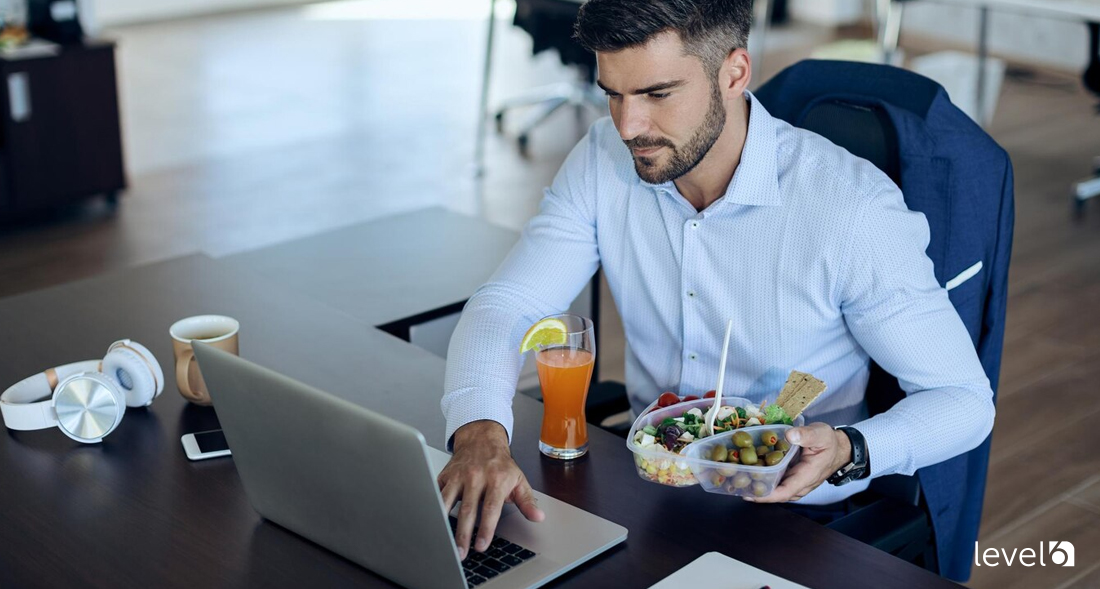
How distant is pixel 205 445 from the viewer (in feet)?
4.64

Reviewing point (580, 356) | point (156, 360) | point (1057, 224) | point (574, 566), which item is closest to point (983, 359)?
point (580, 356)

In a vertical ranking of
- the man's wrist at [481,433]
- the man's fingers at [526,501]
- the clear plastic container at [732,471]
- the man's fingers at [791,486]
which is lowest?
the man's fingers at [526,501]

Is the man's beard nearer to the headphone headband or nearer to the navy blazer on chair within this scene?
the navy blazer on chair

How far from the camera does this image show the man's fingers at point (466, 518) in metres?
1.21

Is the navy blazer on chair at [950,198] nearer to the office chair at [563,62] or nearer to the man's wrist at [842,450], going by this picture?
the man's wrist at [842,450]

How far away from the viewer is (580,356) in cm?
142

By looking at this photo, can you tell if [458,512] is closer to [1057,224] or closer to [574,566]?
[574,566]

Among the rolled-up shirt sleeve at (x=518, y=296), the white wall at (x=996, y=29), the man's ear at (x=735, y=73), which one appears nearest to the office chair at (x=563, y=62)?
the white wall at (x=996, y=29)

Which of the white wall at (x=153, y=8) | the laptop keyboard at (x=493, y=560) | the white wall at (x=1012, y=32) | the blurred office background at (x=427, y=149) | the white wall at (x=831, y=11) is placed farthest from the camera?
the white wall at (x=831, y=11)

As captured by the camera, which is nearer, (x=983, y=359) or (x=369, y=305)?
(x=983, y=359)

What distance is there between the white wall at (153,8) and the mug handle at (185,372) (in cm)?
619

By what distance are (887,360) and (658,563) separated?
1.47 feet

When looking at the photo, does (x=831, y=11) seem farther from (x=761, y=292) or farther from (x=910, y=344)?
(x=910, y=344)

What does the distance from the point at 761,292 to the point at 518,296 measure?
12.5 inches
